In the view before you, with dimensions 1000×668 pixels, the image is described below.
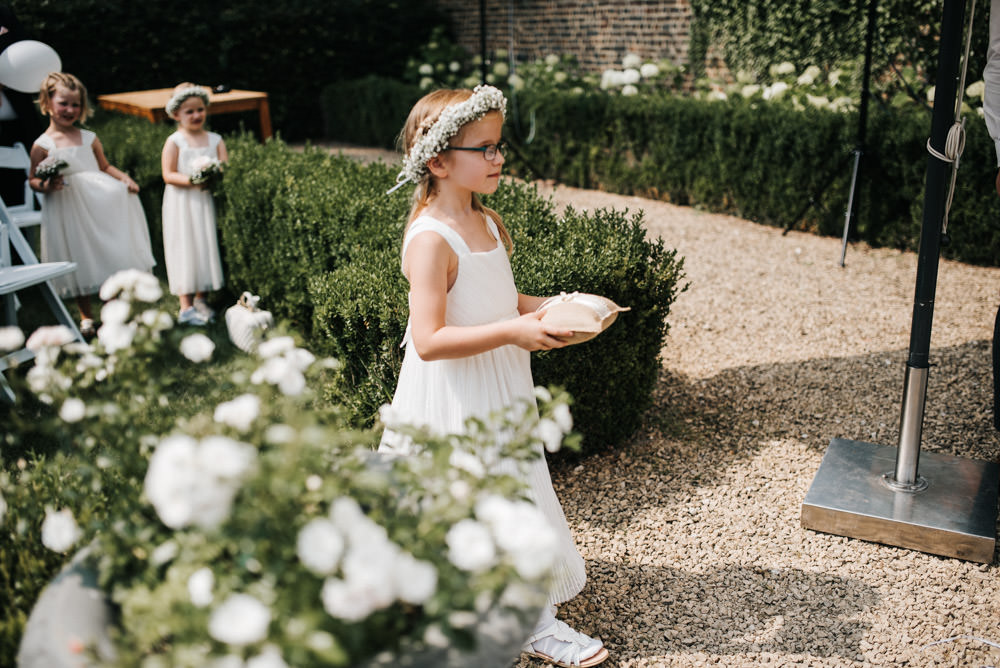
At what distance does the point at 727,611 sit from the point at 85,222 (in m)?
4.86

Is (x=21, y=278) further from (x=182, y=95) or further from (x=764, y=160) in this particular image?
(x=764, y=160)

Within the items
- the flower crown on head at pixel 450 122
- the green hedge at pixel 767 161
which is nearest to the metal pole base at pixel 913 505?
the flower crown on head at pixel 450 122

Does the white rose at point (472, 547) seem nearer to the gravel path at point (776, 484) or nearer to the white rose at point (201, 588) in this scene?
the white rose at point (201, 588)

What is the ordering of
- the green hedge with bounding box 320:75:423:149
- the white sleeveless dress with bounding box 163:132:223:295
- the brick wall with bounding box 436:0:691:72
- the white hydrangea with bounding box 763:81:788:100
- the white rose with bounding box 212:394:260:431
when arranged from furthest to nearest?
the green hedge with bounding box 320:75:423:149 < the brick wall with bounding box 436:0:691:72 < the white hydrangea with bounding box 763:81:788:100 < the white sleeveless dress with bounding box 163:132:223:295 < the white rose with bounding box 212:394:260:431

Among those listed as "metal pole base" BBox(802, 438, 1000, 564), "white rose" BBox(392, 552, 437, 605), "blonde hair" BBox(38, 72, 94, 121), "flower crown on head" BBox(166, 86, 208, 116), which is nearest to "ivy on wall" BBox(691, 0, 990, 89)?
"metal pole base" BBox(802, 438, 1000, 564)

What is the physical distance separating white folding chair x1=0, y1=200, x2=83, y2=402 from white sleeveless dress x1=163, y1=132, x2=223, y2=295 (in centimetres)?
88

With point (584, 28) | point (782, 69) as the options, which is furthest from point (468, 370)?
point (584, 28)

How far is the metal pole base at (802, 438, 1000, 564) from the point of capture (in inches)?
122

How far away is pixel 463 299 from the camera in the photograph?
238cm

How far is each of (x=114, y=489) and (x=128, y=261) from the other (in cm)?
431

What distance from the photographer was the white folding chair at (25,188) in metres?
5.89

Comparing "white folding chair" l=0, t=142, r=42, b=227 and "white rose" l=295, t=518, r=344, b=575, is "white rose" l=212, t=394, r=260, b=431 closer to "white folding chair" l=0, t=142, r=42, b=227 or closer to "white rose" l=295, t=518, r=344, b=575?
"white rose" l=295, t=518, r=344, b=575

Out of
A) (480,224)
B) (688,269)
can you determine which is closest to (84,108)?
(480,224)

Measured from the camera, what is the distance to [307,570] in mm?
1149
